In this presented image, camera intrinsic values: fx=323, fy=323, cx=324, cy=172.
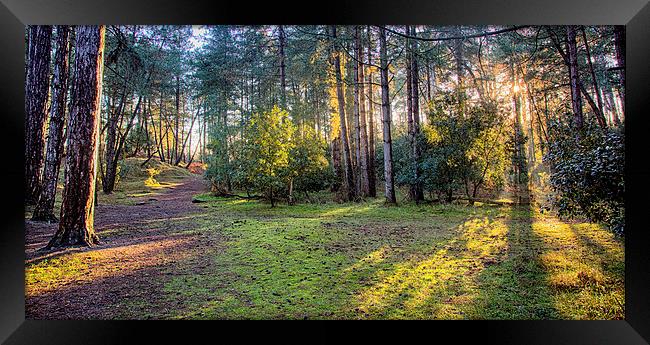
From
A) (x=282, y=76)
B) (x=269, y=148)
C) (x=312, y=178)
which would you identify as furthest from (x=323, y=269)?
(x=282, y=76)

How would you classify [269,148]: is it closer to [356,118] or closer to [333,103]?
[333,103]

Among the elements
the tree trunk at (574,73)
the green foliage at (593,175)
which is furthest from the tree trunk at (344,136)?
the tree trunk at (574,73)

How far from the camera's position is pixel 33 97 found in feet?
10.5

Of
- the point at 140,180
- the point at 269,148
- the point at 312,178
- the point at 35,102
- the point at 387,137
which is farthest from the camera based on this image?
the point at 387,137

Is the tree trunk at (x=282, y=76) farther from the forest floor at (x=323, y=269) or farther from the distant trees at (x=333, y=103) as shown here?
the forest floor at (x=323, y=269)

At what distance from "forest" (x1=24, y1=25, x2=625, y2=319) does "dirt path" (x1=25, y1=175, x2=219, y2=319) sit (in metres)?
0.01

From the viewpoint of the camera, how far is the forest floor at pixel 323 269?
8.58ft

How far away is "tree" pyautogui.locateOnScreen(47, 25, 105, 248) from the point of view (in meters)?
2.94

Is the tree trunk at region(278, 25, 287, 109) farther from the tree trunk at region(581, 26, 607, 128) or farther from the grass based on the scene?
the tree trunk at region(581, 26, 607, 128)
